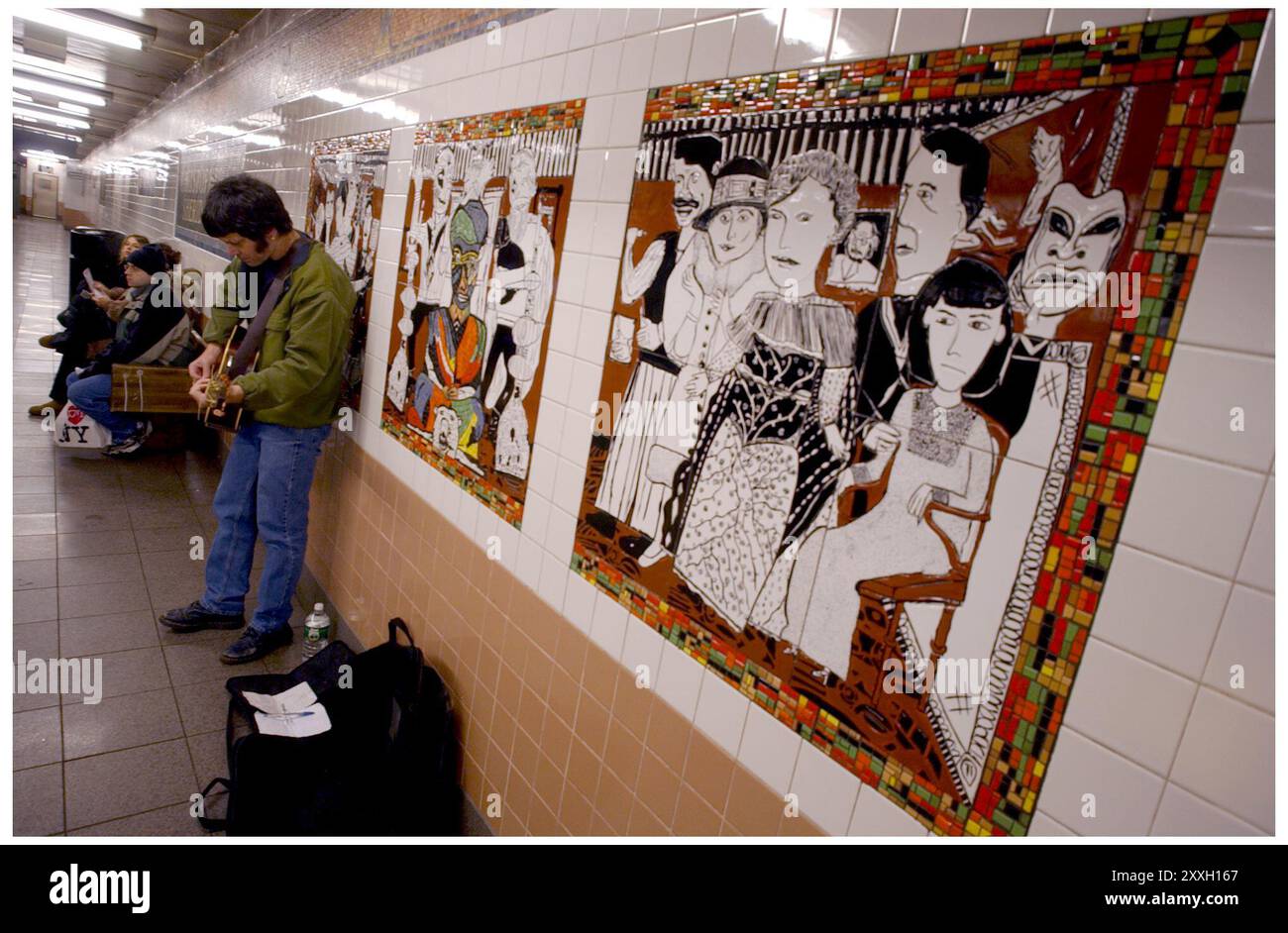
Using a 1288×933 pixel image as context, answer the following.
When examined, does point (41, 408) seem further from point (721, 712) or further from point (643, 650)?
point (721, 712)

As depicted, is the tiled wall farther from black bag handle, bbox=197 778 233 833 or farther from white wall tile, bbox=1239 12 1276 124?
black bag handle, bbox=197 778 233 833

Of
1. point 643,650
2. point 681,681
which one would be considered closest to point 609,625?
point 643,650

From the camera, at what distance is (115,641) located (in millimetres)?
3174

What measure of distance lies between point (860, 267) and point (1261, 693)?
89 cm

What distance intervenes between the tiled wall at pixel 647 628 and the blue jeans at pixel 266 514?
26 cm

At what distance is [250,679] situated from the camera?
108 inches

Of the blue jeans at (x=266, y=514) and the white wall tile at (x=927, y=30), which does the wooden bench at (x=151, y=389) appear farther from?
the white wall tile at (x=927, y=30)

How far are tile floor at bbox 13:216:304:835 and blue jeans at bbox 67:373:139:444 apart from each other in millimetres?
290

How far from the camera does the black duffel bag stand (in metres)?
2.19

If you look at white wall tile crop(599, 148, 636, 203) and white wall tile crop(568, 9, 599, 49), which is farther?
white wall tile crop(568, 9, 599, 49)

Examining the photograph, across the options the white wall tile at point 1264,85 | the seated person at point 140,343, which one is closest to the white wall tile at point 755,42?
the white wall tile at point 1264,85

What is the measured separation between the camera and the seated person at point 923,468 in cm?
122

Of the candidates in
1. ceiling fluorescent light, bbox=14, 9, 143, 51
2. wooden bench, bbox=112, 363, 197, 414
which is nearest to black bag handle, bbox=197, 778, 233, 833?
wooden bench, bbox=112, 363, 197, 414

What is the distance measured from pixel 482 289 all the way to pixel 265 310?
1142mm
